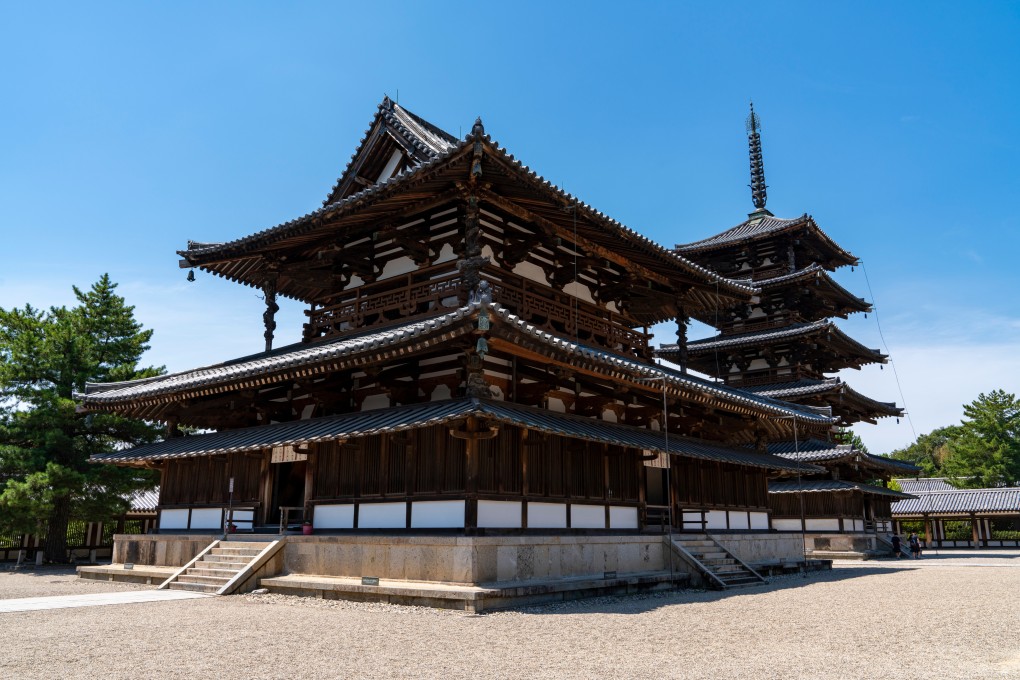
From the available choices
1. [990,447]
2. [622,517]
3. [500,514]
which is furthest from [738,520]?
[990,447]

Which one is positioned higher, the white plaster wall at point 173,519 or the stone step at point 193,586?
the white plaster wall at point 173,519

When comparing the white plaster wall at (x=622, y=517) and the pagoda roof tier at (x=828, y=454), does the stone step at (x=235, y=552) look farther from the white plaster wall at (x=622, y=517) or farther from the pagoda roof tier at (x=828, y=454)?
the pagoda roof tier at (x=828, y=454)

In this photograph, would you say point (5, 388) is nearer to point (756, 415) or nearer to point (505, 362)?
point (505, 362)

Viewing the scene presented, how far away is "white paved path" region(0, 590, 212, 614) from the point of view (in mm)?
13156

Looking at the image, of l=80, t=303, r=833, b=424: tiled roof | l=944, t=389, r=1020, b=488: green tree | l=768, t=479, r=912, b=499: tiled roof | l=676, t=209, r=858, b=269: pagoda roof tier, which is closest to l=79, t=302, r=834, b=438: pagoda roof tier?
l=80, t=303, r=833, b=424: tiled roof

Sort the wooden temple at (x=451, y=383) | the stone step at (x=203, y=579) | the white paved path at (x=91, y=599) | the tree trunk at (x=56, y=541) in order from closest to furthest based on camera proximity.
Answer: the white paved path at (x=91, y=599)
the wooden temple at (x=451, y=383)
the stone step at (x=203, y=579)
the tree trunk at (x=56, y=541)

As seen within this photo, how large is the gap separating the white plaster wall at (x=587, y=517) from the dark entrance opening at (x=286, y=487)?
746 cm

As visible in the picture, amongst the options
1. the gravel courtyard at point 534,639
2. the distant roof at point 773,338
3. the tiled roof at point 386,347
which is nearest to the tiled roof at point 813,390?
the distant roof at point 773,338

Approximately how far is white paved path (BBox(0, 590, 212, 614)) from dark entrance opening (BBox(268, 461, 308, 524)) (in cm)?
357

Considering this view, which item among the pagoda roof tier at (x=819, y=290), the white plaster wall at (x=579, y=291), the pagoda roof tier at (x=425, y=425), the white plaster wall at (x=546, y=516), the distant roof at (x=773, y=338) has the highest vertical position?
the pagoda roof tier at (x=819, y=290)

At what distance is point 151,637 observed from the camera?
9.77m

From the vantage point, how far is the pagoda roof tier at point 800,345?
34.0 metres

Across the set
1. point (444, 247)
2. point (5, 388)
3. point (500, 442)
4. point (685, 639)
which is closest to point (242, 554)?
point (500, 442)

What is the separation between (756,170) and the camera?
1815 inches
